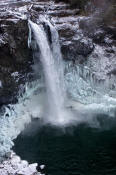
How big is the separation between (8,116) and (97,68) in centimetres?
576

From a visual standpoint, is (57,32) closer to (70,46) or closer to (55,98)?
(70,46)

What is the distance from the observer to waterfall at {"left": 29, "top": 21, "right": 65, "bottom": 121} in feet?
53.0

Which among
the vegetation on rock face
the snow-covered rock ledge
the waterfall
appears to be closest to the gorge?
the waterfall

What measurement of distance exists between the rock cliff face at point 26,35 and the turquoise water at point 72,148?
2325 mm

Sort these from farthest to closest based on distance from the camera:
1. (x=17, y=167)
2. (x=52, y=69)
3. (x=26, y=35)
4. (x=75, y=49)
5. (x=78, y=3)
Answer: (x=78, y=3)
(x=75, y=49)
(x=52, y=69)
(x=26, y=35)
(x=17, y=167)

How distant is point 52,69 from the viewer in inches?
662

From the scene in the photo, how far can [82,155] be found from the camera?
13.2 meters

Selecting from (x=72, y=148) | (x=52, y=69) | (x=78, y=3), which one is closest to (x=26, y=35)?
(x=52, y=69)

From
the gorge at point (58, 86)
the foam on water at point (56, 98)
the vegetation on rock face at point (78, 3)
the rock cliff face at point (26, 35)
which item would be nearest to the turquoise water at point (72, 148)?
the gorge at point (58, 86)

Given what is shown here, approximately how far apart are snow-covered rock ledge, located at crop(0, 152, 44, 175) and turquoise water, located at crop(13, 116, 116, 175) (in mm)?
377

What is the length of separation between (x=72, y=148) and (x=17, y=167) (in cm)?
259

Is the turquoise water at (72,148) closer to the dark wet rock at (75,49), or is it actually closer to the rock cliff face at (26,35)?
the rock cliff face at (26,35)

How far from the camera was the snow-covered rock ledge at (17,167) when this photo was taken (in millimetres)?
12070

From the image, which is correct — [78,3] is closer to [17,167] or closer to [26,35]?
[26,35]
